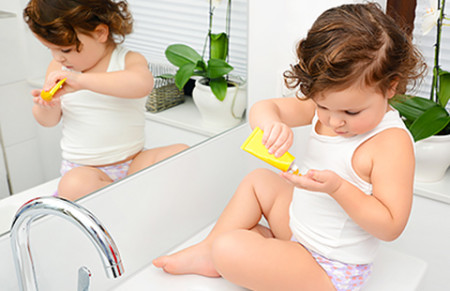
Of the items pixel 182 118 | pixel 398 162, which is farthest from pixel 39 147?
pixel 398 162

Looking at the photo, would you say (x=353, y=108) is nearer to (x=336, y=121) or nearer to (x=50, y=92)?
(x=336, y=121)

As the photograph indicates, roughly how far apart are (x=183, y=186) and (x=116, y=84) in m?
0.36

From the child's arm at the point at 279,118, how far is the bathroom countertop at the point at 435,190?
41cm

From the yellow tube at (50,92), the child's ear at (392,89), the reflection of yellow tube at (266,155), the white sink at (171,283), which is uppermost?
the child's ear at (392,89)

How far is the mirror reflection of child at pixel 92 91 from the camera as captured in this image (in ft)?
3.06

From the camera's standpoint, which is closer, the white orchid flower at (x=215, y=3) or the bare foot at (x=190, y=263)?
the bare foot at (x=190, y=263)

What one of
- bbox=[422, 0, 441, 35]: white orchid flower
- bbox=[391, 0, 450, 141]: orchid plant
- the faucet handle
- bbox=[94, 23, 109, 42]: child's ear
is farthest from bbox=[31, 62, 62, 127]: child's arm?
bbox=[422, 0, 441, 35]: white orchid flower

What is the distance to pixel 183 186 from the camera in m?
1.29

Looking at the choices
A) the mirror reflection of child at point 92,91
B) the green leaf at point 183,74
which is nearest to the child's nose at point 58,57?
the mirror reflection of child at point 92,91

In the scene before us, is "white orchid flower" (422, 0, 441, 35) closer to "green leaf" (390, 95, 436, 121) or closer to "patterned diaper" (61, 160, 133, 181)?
"green leaf" (390, 95, 436, 121)

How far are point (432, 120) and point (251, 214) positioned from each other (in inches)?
21.0

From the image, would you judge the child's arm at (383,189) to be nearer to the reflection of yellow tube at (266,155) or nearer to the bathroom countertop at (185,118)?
the reflection of yellow tube at (266,155)

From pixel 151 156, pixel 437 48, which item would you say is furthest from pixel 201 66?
pixel 437 48

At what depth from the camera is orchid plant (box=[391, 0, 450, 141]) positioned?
124cm
